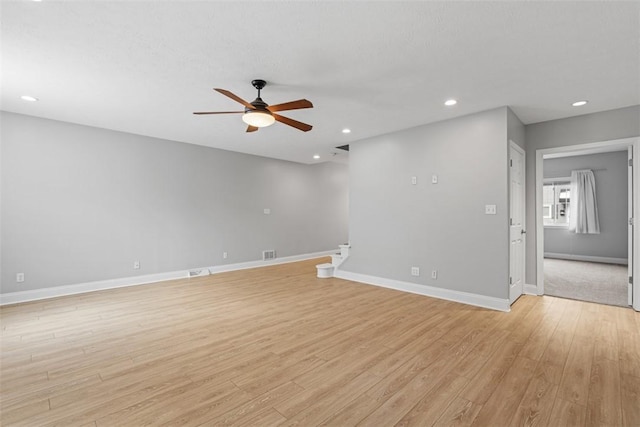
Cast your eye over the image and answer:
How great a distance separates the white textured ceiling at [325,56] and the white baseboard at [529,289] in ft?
8.51

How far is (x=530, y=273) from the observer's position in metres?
4.35

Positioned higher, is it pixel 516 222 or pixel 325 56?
pixel 325 56

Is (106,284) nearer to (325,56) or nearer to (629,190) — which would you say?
(325,56)

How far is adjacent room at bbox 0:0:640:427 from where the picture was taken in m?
1.95

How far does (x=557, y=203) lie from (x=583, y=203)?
3.04 ft

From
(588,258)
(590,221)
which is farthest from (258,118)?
(588,258)

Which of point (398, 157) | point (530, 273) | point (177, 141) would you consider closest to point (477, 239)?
point (530, 273)

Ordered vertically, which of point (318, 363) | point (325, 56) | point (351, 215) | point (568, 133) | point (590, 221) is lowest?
point (318, 363)

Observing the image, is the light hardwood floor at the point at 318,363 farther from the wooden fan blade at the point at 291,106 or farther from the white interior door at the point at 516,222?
the wooden fan blade at the point at 291,106

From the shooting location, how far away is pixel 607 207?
6664mm

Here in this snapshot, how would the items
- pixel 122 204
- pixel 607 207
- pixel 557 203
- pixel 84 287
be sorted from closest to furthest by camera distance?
1. pixel 84 287
2. pixel 122 204
3. pixel 607 207
4. pixel 557 203

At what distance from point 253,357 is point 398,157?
3798 millimetres

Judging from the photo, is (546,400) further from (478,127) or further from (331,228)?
(331,228)

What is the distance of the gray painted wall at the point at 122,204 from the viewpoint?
407 centimetres
